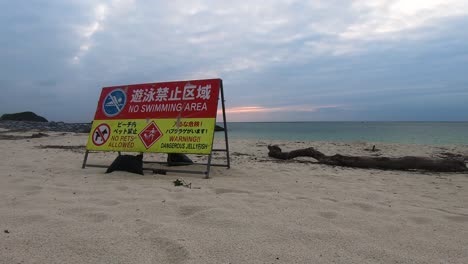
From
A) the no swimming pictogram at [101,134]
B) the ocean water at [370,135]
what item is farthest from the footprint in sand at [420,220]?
the ocean water at [370,135]

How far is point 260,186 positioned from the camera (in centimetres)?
488

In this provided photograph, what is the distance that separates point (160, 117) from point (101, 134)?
4.88ft

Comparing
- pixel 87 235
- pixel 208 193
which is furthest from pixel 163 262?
pixel 208 193

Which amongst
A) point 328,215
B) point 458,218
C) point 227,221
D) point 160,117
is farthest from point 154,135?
point 458,218

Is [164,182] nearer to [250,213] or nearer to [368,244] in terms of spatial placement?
[250,213]

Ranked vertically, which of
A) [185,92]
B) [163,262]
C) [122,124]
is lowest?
[163,262]

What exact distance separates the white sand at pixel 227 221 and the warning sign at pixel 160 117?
37.7 inches

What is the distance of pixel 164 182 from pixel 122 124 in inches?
87.4

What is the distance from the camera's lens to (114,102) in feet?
22.4

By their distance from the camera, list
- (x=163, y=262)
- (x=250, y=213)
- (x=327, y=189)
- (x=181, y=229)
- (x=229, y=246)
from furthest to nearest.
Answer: (x=327, y=189), (x=250, y=213), (x=181, y=229), (x=229, y=246), (x=163, y=262)

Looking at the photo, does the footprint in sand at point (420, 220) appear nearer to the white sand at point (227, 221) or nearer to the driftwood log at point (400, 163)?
the white sand at point (227, 221)

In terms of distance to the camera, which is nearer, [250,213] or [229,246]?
[229,246]

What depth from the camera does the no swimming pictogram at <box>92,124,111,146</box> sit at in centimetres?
658

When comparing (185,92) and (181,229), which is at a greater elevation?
(185,92)
